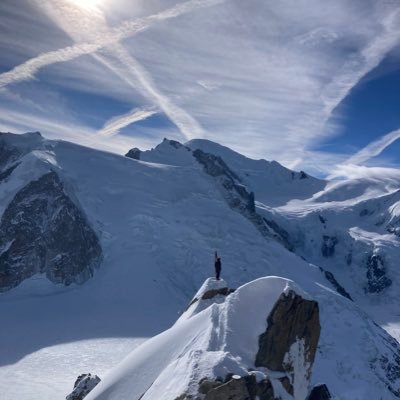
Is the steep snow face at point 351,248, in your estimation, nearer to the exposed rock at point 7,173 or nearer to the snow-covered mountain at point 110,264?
the snow-covered mountain at point 110,264

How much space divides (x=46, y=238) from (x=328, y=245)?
130m

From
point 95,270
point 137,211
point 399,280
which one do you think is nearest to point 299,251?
point 399,280

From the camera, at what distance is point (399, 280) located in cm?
15350

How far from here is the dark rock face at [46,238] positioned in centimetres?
5759

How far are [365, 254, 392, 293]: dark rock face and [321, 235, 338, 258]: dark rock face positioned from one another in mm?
14919

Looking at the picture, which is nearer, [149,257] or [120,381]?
[120,381]

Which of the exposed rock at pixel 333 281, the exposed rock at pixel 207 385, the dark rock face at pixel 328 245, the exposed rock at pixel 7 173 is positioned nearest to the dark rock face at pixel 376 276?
the dark rock face at pixel 328 245

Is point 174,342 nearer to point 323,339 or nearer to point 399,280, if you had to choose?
point 323,339

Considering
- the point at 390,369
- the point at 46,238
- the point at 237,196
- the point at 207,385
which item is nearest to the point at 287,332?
the point at 207,385

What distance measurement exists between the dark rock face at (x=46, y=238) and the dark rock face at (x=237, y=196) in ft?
109

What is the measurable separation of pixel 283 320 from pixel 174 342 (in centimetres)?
346

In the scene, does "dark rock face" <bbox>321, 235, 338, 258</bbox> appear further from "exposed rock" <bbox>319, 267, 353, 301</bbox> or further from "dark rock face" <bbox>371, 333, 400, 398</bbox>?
"dark rock face" <bbox>371, 333, 400, 398</bbox>

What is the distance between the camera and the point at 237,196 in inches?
4058

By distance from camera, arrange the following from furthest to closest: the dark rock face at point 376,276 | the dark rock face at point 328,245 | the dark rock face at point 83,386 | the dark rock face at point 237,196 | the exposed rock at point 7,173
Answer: the dark rock face at point 328,245
the dark rock face at point 376,276
the dark rock face at point 237,196
the exposed rock at point 7,173
the dark rock face at point 83,386
